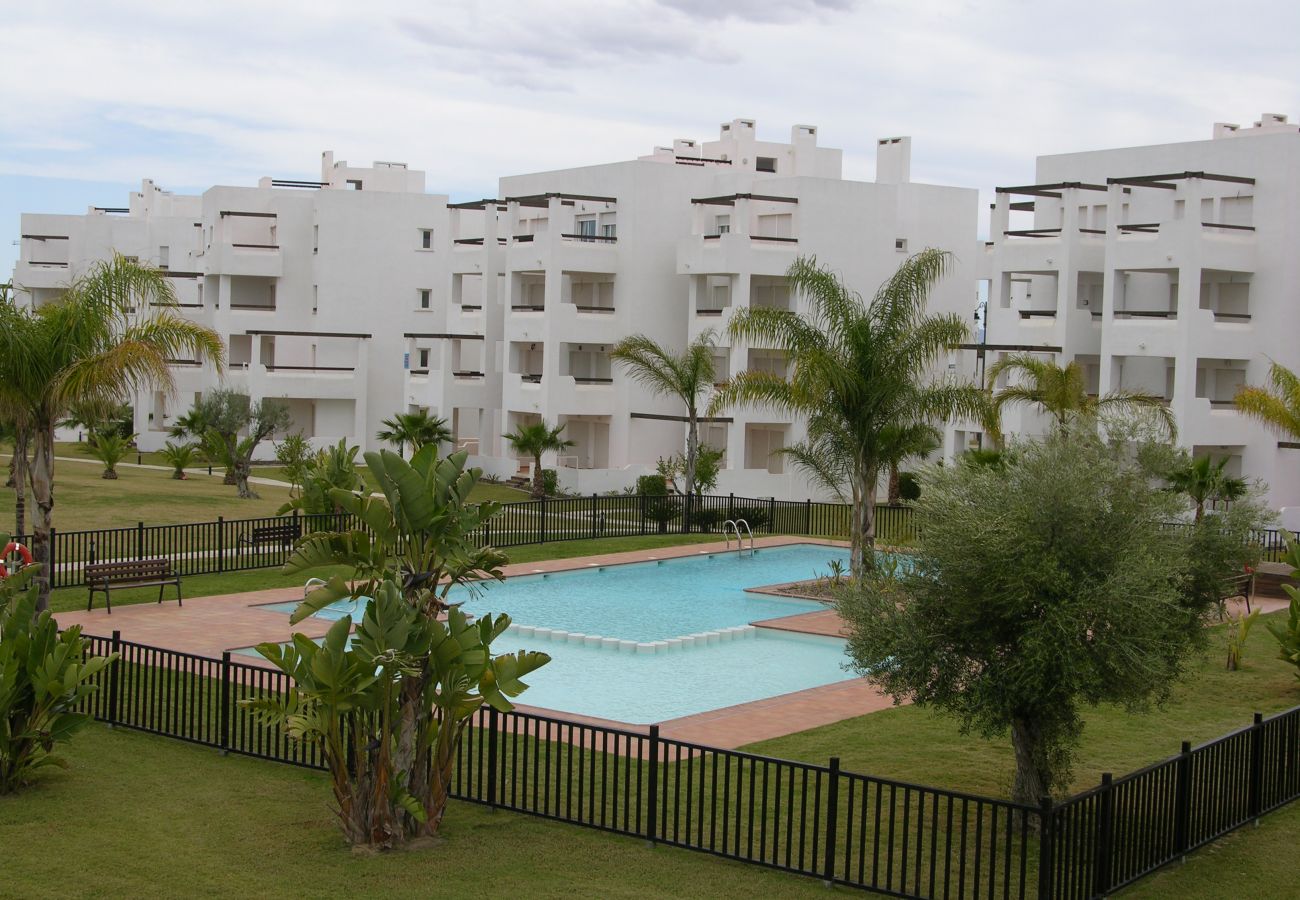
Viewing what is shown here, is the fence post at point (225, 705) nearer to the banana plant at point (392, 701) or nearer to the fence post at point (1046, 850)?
the banana plant at point (392, 701)

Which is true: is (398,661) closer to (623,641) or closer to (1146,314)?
(623,641)

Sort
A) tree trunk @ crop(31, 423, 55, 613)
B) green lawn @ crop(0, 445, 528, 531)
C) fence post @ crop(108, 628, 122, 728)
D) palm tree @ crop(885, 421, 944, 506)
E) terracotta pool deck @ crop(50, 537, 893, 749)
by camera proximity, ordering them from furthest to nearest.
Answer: green lawn @ crop(0, 445, 528, 531)
palm tree @ crop(885, 421, 944, 506)
tree trunk @ crop(31, 423, 55, 613)
terracotta pool deck @ crop(50, 537, 893, 749)
fence post @ crop(108, 628, 122, 728)

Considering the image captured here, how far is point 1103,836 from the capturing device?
423 inches

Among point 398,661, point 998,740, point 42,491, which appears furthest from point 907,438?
point 398,661

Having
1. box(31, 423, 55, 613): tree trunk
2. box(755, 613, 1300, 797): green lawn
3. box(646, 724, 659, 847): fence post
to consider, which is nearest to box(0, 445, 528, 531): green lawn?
box(31, 423, 55, 613): tree trunk

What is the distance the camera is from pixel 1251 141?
40.6 meters

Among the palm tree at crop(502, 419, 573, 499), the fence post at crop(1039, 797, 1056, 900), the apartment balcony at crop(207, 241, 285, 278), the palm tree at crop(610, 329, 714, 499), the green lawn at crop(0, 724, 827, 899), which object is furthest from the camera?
the apartment balcony at crop(207, 241, 285, 278)

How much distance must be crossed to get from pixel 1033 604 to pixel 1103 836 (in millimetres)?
1808

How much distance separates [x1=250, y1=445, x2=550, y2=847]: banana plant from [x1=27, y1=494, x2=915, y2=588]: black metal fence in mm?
14681

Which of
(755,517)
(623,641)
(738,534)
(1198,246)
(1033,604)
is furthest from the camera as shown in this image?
(1198,246)

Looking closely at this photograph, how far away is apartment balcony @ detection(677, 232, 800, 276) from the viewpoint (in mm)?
46531

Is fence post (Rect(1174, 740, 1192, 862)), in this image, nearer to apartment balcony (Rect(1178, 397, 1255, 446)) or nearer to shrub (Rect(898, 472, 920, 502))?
apartment balcony (Rect(1178, 397, 1255, 446))

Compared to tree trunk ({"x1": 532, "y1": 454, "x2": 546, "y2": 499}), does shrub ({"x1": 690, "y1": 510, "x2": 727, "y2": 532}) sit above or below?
below

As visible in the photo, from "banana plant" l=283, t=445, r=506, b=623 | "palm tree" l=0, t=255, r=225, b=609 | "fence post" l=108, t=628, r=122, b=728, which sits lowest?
"fence post" l=108, t=628, r=122, b=728
